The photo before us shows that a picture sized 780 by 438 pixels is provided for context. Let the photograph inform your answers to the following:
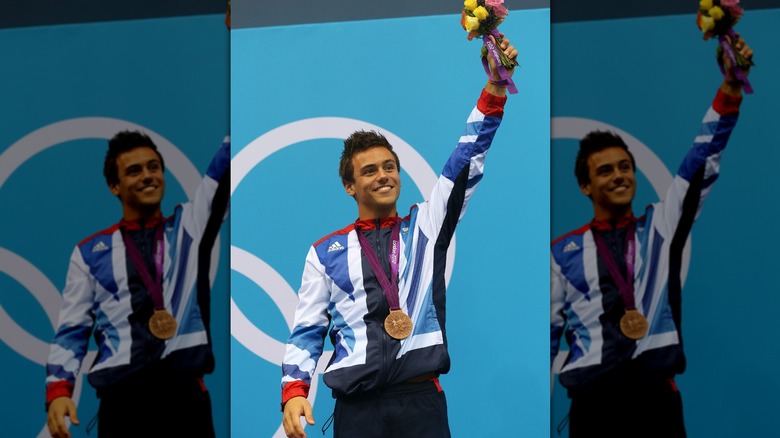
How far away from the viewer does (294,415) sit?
10.5ft

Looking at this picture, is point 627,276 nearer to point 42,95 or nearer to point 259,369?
point 259,369

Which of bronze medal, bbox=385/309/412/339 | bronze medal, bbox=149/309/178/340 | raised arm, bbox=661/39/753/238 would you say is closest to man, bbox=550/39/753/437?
raised arm, bbox=661/39/753/238

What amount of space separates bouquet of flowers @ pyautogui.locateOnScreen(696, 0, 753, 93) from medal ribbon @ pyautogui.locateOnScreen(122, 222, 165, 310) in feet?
8.36

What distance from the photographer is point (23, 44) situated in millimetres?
3807

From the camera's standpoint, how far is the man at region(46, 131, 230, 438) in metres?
3.70

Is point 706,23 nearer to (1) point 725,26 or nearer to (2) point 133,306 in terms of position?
(1) point 725,26

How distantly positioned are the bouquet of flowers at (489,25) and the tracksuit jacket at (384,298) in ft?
0.42

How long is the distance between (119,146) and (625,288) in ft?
7.77

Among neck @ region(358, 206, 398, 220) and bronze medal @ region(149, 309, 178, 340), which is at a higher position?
neck @ region(358, 206, 398, 220)

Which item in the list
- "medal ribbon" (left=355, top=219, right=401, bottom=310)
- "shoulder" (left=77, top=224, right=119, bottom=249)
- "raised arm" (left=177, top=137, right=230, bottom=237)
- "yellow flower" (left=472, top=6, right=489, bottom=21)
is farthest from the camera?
"shoulder" (left=77, top=224, right=119, bottom=249)

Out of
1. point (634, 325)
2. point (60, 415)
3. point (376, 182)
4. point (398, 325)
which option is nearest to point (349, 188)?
point (376, 182)

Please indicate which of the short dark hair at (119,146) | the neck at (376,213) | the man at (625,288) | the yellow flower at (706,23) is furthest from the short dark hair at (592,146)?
the short dark hair at (119,146)

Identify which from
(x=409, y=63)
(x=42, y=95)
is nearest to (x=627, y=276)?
(x=409, y=63)

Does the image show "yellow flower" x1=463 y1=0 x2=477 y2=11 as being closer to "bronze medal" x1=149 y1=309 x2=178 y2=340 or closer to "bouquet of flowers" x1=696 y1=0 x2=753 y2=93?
"bouquet of flowers" x1=696 y1=0 x2=753 y2=93
